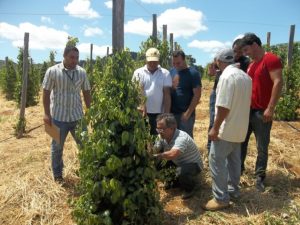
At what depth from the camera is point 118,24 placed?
3.44m

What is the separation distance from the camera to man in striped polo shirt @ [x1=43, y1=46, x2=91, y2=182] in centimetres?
453

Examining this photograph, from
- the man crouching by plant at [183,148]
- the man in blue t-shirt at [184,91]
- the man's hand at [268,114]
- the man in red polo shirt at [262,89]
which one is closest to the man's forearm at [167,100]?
the man in blue t-shirt at [184,91]

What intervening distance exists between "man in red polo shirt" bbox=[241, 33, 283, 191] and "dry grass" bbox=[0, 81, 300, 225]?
1.37 feet

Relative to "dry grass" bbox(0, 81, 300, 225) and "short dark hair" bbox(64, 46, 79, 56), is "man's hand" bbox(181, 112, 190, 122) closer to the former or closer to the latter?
"dry grass" bbox(0, 81, 300, 225)

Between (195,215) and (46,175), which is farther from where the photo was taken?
(46,175)

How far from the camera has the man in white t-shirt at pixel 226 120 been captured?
3533 mm

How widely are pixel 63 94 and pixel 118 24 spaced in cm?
158

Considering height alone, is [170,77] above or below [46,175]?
above

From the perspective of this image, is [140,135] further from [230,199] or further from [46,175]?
[46,175]

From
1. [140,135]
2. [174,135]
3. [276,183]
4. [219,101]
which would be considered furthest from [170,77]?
[276,183]

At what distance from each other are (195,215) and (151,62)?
6.32ft

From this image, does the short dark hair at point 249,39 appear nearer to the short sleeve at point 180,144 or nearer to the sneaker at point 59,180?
the short sleeve at point 180,144

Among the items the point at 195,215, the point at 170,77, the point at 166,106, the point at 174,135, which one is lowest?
the point at 195,215

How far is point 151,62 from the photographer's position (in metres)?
4.55
